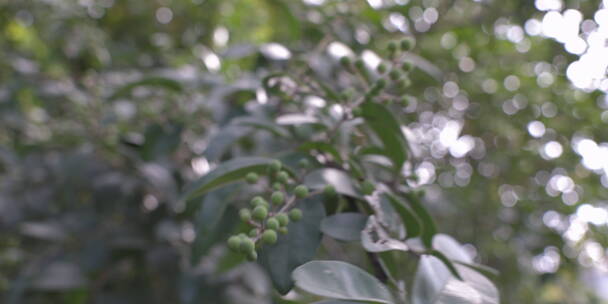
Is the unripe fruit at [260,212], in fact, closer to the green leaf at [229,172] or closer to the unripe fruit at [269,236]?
the unripe fruit at [269,236]

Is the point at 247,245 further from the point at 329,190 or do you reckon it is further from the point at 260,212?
the point at 329,190

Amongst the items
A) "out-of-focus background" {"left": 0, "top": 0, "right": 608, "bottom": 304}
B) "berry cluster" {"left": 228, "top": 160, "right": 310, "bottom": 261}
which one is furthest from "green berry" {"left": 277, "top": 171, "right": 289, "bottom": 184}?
"out-of-focus background" {"left": 0, "top": 0, "right": 608, "bottom": 304}

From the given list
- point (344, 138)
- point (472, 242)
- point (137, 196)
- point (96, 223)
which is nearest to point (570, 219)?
point (472, 242)

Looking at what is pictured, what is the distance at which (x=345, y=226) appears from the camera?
0.79 metres

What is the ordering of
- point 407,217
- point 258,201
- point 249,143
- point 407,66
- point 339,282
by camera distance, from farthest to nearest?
point 249,143, point 407,66, point 407,217, point 258,201, point 339,282

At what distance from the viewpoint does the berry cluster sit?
678mm

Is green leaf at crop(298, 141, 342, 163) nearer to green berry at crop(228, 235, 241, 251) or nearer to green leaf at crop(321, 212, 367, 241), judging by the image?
Answer: green leaf at crop(321, 212, 367, 241)

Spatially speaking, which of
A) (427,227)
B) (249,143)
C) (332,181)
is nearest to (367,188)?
(332,181)

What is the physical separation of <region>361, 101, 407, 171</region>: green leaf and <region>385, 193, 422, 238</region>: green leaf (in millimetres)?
153

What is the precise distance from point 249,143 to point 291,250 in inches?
30.1

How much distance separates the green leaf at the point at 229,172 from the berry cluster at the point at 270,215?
2 cm

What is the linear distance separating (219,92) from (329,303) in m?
0.79

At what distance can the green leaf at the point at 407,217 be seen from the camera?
85cm

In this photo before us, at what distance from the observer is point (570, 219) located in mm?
1689
